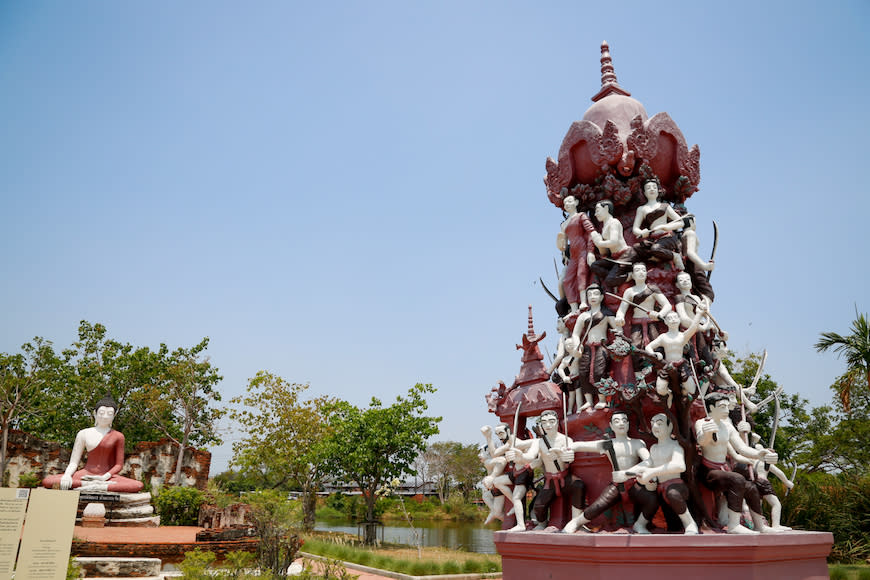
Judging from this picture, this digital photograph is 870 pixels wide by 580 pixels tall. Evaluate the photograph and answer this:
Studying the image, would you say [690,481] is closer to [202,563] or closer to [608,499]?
[608,499]

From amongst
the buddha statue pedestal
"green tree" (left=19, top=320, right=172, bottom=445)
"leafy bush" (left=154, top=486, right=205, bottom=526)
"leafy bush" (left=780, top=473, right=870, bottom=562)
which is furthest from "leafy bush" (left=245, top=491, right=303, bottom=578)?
"green tree" (left=19, top=320, right=172, bottom=445)

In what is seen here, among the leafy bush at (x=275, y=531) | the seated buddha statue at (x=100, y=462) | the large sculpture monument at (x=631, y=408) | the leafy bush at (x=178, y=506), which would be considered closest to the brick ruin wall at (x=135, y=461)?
the leafy bush at (x=178, y=506)

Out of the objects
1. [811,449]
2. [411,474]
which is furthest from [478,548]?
[811,449]

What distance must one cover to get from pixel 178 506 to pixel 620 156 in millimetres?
16027

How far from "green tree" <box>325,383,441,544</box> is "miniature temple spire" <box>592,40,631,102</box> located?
17.1 m

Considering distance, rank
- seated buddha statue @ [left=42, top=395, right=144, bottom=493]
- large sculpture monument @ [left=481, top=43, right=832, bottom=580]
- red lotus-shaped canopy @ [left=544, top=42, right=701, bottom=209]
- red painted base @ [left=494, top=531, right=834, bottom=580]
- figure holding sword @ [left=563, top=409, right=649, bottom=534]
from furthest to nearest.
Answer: seated buddha statue @ [left=42, top=395, right=144, bottom=493]
red lotus-shaped canopy @ [left=544, top=42, right=701, bottom=209]
figure holding sword @ [left=563, top=409, right=649, bottom=534]
large sculpture monument @ [left=481, top=43, right=832, bottom=580]
red painted base @ [left=494, top=531, right=834, bottom=580]

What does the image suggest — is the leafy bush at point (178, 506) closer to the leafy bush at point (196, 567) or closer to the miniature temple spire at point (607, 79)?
the leafy bush at point (196, 567)

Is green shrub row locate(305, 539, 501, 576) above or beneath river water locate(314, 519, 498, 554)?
above

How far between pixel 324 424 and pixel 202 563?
2089cm

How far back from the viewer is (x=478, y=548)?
23375 mm

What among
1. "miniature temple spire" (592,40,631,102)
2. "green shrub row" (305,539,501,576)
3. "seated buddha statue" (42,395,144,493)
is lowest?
"green shrub row" (305,539,501,576)

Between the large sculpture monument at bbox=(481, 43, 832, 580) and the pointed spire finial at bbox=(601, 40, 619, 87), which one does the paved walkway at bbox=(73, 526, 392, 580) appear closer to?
the large sculpture monument at bbox=(481, 43, 832, 580)

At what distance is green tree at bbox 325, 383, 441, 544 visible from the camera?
80.6 ft

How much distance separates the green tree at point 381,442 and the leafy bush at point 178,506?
284 inches
